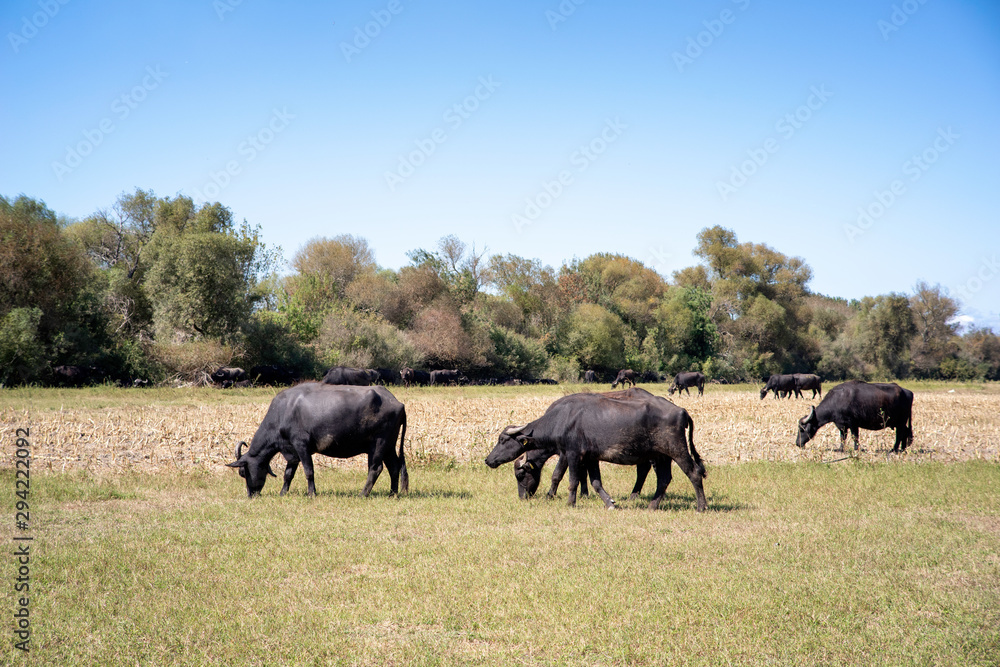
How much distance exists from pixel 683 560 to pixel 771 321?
78750 millimetres

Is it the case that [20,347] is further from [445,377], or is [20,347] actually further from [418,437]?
[418,437]

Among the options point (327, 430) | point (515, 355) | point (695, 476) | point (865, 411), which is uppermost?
point (515, 355)

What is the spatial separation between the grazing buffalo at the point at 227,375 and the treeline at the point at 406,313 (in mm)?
1420

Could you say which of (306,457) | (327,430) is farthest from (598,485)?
(306,457)

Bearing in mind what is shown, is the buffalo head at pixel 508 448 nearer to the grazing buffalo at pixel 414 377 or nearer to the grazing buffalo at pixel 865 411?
the grazing buffalo at pixel 865 411

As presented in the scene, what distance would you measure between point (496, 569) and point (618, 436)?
14.3ft

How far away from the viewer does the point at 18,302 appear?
39.0 metres

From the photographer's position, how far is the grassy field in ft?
20.4

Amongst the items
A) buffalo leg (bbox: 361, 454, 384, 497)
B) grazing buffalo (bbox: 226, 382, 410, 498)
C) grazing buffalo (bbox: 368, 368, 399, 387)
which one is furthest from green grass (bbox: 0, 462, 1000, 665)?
grazing buffalo (bbox: 368, 368, 399, 387)

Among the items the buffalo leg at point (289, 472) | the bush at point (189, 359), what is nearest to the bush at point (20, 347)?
the bush at point (189, 359)

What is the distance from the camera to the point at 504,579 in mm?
7953

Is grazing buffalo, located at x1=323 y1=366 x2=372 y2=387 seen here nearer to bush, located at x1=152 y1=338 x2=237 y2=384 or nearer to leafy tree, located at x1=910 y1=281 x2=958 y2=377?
bush, located at x1=152 y1=338 x2=237 y2=384

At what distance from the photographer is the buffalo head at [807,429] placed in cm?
1954

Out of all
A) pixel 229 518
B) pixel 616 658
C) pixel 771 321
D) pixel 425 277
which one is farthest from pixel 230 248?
pixel 771 321
